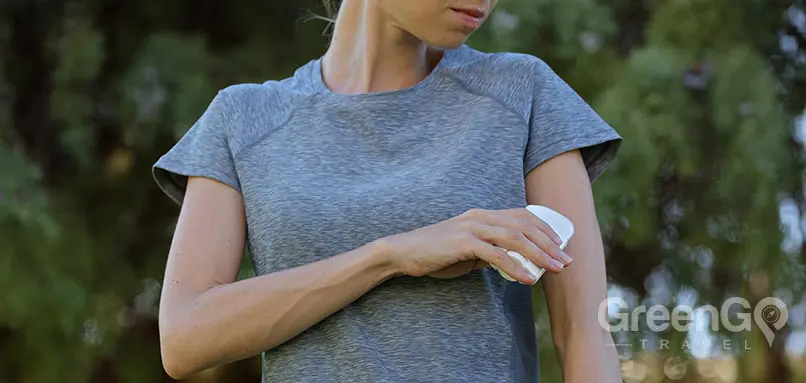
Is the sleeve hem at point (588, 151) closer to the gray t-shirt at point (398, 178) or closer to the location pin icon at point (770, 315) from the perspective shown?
the gray t-shirt at point (398, 178)

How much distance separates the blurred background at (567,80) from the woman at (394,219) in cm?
139

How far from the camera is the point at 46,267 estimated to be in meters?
2.52

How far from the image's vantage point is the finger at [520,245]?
0.92 metres

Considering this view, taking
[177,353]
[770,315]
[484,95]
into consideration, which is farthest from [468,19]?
[770,315]

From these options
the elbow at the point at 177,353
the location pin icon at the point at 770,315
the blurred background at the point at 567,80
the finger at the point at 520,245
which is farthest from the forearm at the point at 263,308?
the location pin icon at the point at 770,315

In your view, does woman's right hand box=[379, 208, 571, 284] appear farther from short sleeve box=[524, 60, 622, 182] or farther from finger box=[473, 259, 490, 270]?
short sleeve box=[524, 60, 622, 182]

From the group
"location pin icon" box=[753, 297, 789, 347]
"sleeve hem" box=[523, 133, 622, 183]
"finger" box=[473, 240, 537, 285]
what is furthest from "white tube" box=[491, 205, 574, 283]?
"location pin icon" box=[753, 297, 789, 347]

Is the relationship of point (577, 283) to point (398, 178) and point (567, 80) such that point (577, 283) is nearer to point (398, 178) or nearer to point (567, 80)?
point (398, 178)

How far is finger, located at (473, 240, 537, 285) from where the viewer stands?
3.04 feet

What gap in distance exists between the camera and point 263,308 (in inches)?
40.3

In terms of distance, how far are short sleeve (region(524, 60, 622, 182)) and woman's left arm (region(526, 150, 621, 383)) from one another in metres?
0.01

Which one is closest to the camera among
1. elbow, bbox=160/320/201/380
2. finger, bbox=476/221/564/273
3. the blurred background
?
finger, bbox=476/221/564/273

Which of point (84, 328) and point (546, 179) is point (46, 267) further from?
point (546, 179)

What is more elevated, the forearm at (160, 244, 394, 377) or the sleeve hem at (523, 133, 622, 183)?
the sleeve hem at (523, 133, 622, 183)
